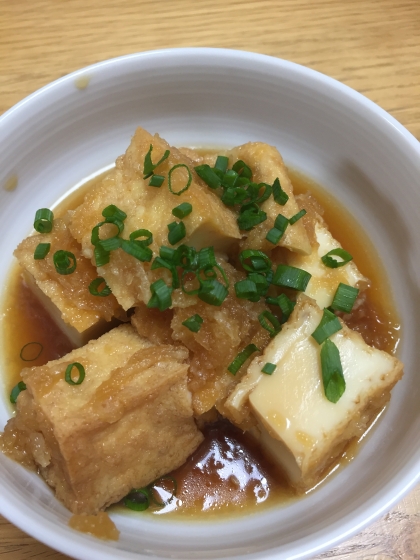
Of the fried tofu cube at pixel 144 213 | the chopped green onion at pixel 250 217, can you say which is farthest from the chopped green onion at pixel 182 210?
the chopped green onion at pixel 250 217

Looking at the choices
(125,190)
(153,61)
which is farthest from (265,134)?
(125,190)

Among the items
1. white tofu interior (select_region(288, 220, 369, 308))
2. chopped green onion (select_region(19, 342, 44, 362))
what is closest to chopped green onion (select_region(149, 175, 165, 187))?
white tofu interior (select_region(288, 220, 369, 308))

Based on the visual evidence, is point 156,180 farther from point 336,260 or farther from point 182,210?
point 336,260

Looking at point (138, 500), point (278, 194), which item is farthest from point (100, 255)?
point (138, 500)

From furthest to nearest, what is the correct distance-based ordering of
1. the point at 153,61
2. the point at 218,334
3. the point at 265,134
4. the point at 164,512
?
the point at 265,134 → the point at 153,61 → the point at 164,512 → the point at 218,334

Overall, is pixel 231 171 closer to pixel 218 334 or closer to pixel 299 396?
pixel 218 334

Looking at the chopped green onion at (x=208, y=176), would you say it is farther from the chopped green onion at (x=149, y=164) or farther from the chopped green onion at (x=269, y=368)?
the chopped green onion at (x=269, y=368)
